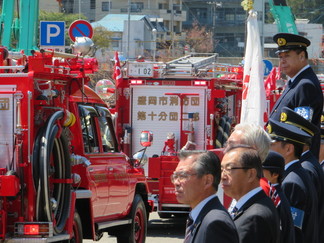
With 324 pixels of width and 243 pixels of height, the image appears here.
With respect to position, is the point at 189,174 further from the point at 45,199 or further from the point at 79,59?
the point at 79,59

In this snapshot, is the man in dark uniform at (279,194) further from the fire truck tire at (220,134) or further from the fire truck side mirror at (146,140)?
the fire truck tire at (220,134)

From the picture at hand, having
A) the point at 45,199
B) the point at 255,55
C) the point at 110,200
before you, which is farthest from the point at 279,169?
the point at 255,55

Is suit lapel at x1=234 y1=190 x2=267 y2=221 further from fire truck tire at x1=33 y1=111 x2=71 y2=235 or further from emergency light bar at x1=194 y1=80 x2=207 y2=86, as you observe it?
emergency light bar at x1=194 y1=80 x2=207 y2=86

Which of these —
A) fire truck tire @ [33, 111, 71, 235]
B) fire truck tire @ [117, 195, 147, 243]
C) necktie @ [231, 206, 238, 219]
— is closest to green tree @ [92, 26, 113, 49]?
fire truck tire @ [117, 195, 147, 243]

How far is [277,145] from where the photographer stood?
6168mm

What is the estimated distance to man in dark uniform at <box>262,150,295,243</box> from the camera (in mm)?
5320

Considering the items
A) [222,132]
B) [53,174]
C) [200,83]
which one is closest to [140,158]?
→ [53,174]

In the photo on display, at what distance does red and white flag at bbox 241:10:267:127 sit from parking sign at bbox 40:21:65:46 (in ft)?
11.3

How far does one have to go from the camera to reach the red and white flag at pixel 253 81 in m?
15.0

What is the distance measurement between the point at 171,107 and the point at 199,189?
1357cm

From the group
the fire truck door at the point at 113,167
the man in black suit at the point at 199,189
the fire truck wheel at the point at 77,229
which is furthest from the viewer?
the fire truck door at the point at 113,167

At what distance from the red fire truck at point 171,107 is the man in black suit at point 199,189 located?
12.7 m

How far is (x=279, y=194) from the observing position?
551 cm

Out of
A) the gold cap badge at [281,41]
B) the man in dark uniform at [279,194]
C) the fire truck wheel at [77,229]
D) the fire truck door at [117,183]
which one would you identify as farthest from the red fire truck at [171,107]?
the man in dark uniform at [279,194]
